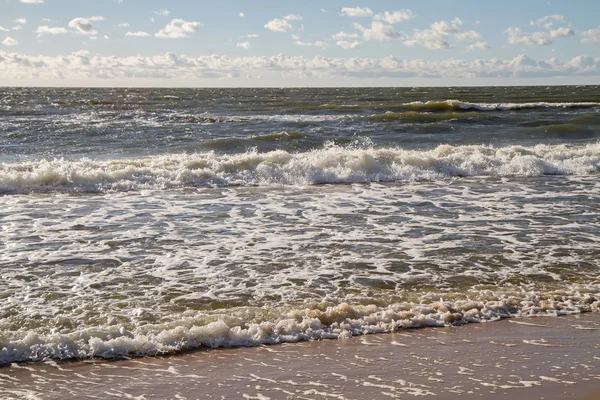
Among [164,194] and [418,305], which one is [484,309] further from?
[164,194]

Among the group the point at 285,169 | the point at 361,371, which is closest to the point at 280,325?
the point at 361,371

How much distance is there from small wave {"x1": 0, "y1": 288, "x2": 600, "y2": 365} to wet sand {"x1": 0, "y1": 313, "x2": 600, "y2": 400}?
15 centimetres

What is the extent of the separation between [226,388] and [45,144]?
2016 centimetres

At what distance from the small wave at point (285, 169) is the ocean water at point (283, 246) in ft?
0.18

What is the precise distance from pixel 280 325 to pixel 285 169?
9.95 m

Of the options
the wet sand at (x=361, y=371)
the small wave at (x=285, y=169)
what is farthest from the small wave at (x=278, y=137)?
the wet sand at (x=361, y=371)

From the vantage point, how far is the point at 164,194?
1277 cm

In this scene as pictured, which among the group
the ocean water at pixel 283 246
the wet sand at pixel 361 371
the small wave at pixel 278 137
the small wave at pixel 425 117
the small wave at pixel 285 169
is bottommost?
the wet sand at pixel 361 371

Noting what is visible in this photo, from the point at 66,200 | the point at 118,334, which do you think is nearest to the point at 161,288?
the point at 118,334

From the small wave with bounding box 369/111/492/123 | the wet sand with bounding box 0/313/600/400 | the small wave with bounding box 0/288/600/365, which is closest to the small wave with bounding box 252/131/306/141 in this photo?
the small wave with bounding box 369/111/492/123

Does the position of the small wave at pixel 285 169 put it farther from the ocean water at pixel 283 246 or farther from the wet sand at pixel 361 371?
the wet sand at pixel 361 371

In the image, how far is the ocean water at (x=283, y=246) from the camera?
5629 mm

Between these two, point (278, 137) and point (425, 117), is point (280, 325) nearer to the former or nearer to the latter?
point (278, 137)

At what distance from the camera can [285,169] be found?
600 inches
